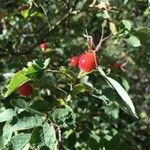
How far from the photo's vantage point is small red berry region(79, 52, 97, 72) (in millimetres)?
1471

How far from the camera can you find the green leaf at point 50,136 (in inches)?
55.0

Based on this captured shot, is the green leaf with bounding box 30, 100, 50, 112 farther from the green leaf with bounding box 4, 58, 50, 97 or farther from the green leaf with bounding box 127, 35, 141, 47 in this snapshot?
the green leaf with bounding box 127, 35, 141, 47

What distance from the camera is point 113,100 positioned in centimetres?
150

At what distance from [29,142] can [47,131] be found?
0.07 meters

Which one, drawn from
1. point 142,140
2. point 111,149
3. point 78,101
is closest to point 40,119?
point 111,149

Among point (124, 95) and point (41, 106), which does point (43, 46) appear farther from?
point (124, 95)

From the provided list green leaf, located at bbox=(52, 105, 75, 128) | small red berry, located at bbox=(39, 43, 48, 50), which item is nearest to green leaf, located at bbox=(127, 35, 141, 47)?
green leaf, located at bbox=(52, 105, 75, 128)

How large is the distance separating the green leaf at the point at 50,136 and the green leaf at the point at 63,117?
0.12 ft

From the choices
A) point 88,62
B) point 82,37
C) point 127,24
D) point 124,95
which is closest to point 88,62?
point 88,62

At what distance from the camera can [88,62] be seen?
1471 mm

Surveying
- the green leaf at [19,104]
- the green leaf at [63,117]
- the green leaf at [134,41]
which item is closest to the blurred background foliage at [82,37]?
the green leaf at [134,41]

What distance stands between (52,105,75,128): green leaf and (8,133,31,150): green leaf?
101mm

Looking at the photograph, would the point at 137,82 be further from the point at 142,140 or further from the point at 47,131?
the point at 47,131

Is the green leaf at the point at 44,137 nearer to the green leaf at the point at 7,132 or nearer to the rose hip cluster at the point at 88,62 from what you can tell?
the green leaf at the point at 7,132
